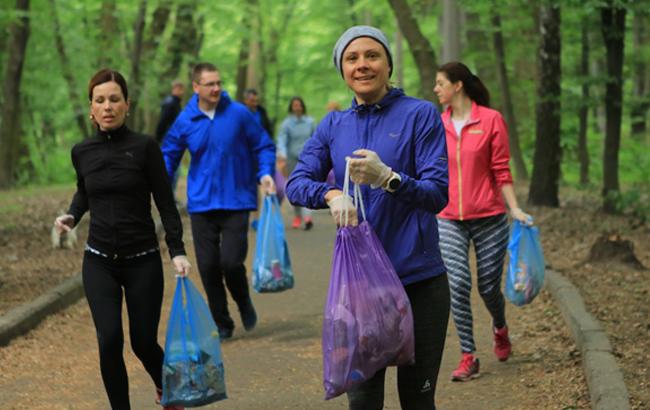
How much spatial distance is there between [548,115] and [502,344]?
35.0 feet

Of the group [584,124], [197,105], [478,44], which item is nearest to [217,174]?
[197,105]

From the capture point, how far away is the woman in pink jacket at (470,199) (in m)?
7.79

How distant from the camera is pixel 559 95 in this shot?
699 inches

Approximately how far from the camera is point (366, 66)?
4629mm

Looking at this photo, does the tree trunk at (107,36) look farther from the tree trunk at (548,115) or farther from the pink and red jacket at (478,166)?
the pink and red jacket at (478,166)

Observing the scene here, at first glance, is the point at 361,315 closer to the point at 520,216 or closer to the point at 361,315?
the point at 361,315

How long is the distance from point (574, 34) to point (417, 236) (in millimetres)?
17221

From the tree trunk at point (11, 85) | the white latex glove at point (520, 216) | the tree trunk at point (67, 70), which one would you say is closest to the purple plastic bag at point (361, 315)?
the white latex glove at point (520, 216)

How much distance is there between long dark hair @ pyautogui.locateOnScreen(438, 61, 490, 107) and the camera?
795cm

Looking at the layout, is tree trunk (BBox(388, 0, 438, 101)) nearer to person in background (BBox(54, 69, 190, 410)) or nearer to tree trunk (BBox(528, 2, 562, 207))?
tree trunk (BBox(528, 2, 562, 207))

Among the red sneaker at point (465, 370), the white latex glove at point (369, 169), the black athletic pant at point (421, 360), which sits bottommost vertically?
the red sneaker at point (465, 370)

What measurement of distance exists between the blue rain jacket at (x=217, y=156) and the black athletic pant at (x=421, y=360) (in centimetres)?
475

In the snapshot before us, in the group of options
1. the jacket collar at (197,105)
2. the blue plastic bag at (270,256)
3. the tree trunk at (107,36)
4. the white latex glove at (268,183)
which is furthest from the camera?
the tree trunk at (107,36)

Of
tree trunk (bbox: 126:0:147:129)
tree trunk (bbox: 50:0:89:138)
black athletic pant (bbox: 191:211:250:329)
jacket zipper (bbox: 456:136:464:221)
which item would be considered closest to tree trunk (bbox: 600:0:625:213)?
black athletic pant (bbox: 191:211:250:329)
